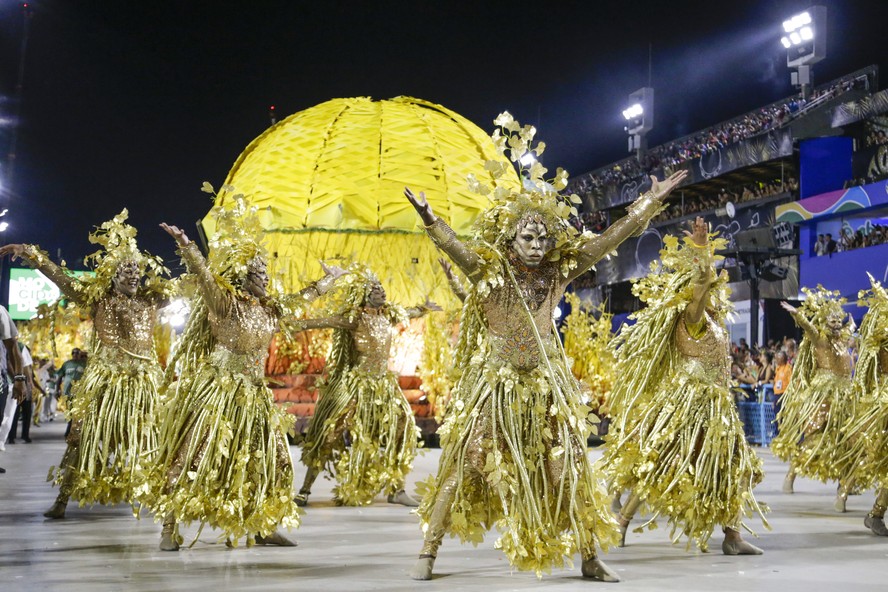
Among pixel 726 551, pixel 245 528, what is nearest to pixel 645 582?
pixel 726 551

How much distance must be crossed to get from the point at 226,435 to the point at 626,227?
7.81 feet

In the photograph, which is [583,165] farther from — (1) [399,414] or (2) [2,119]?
(1) [399,414]

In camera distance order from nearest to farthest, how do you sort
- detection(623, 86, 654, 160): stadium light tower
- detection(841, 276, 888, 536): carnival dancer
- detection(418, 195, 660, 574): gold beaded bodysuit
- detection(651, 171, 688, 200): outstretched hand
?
detection(418, 195, 660, 574): gold beaded bodysuit, detection(651, 171, 688, 200): outstretched hand, detection(841, 276, 888, 536): carnival dancer, detection(623, 86, 654, 160): stadium light tower

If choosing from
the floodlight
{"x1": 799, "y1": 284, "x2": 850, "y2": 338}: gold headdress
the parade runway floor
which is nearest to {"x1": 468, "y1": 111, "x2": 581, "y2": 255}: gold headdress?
the parade runway floor

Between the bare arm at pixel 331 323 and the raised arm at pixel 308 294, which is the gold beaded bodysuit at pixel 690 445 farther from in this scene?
the bare arm at pixel 331 323

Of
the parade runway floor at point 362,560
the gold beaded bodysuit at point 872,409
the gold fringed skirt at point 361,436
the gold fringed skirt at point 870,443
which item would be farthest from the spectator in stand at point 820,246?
the gold fringed skirt at point 361,436

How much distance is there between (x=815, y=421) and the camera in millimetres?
8938

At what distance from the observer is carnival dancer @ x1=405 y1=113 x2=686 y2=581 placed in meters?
4.60

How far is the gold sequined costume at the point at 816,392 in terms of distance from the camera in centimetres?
867

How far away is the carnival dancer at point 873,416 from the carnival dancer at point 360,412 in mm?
3311

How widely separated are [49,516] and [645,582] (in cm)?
411

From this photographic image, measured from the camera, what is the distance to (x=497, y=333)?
488 cm

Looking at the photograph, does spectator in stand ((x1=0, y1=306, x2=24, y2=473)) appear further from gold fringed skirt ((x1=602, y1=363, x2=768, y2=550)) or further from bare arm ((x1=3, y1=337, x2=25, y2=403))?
gold fringed skirt ((x1=602, y1=363, x2=768, y2=550))

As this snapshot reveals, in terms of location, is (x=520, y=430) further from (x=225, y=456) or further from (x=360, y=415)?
(x=360, y=415)
